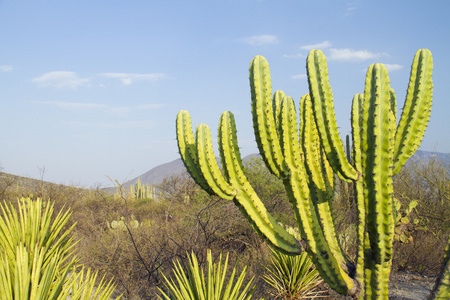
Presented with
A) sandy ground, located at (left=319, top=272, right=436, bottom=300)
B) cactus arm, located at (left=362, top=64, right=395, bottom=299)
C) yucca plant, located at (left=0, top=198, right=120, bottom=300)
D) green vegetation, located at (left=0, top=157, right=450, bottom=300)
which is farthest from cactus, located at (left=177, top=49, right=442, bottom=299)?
sandy ground, located at (left=319, top=272, right=436, bottom=300)

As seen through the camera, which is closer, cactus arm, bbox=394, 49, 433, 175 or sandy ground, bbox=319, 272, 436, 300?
cactus arm, bbox=394, 49, 433, 175

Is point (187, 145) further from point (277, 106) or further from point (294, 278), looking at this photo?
point (294, 278)

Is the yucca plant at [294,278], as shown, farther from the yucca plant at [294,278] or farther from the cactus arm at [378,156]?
the cactus arm at [378,156]

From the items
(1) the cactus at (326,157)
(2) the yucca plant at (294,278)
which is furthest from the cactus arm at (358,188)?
(2) the yucca plant at (294,278)

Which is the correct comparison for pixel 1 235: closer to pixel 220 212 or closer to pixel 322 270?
pixel 322 270

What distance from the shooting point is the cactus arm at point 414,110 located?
3334 mm

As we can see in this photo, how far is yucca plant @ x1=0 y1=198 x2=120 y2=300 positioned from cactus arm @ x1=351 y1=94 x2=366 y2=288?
2.42m

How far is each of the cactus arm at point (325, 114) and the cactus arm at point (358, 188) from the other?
103mm

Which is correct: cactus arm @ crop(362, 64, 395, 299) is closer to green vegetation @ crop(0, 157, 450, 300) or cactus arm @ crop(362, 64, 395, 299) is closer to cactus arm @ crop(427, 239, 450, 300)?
cactus arm @ crop(427, 239, 450, 300)

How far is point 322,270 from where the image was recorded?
3.41m

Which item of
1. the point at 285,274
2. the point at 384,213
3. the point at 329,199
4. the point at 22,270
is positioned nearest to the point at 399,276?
the point at 285,274

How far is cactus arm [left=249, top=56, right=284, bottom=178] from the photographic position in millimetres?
3414

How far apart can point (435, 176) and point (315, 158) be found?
312 inches

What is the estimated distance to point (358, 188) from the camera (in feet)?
10.2
